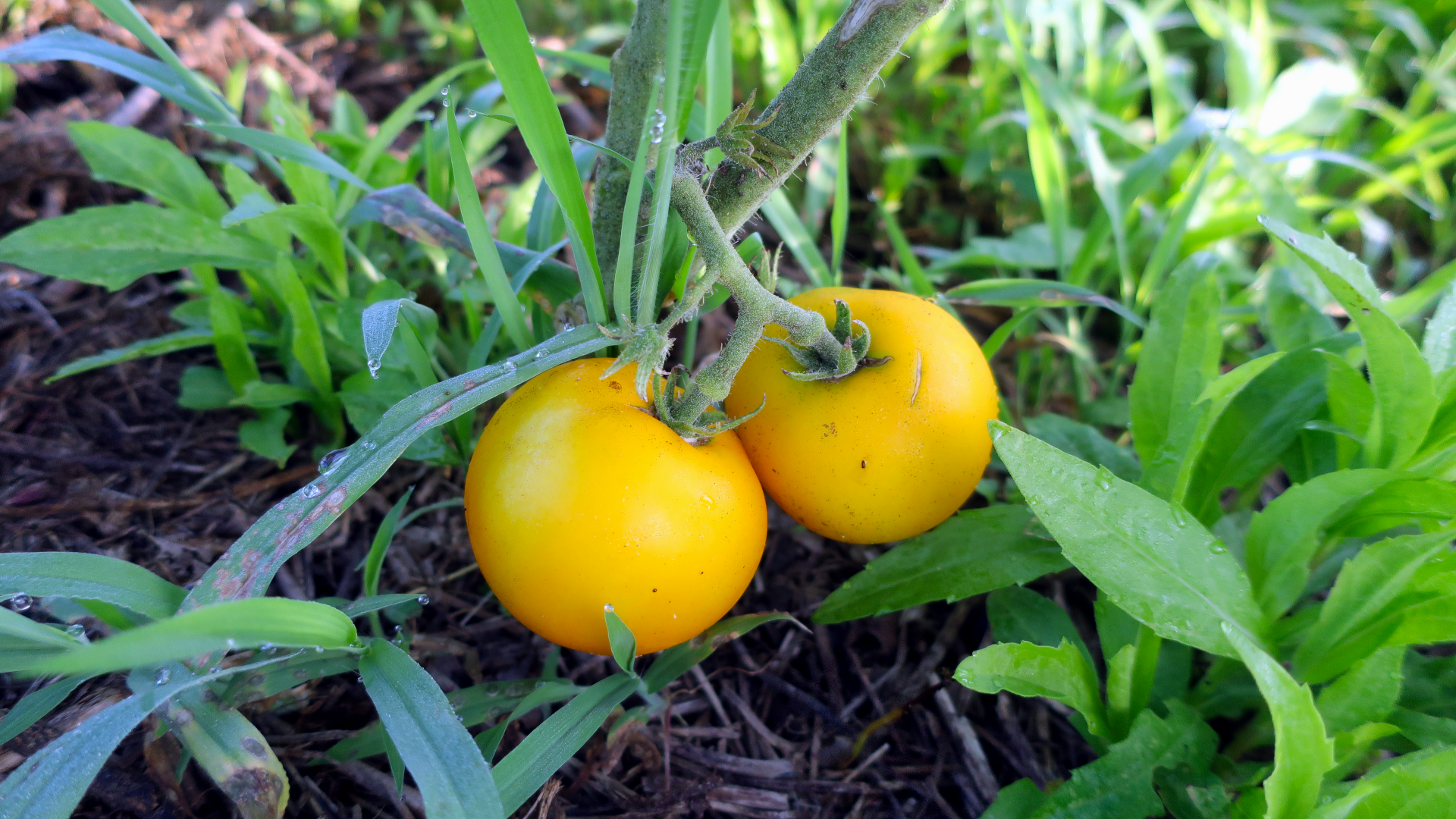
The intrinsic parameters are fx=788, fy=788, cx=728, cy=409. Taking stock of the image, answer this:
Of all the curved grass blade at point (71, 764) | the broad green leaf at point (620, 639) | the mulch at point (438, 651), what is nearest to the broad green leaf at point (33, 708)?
the mulch at point (438, 651)

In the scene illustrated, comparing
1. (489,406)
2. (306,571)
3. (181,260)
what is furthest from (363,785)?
(181,260)

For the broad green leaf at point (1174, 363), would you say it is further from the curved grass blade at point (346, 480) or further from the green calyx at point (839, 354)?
the curved grass blade at point (346, 480)

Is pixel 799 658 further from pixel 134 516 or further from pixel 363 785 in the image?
pixel 134 516

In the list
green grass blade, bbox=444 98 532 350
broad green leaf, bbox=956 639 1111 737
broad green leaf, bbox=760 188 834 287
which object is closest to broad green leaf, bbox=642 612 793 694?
broad green leaf, bbox=956 639 1111 737

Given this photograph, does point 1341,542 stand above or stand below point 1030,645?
below

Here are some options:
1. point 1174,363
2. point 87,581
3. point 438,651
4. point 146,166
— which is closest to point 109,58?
point 146,166

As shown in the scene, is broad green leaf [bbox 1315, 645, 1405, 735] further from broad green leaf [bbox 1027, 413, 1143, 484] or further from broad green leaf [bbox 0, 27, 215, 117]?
broad green leaf [bbox 0, 27, 215, 117]
